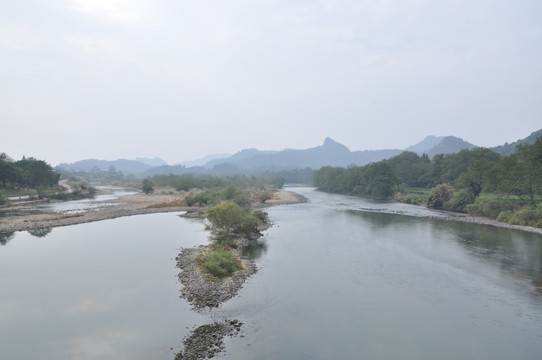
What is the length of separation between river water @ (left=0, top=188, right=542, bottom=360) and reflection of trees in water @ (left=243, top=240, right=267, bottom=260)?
14.8 inches

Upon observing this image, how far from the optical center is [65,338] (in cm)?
1466

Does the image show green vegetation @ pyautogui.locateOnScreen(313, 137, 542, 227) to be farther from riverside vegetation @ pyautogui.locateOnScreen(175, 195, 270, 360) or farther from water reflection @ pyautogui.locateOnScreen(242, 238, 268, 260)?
riverside vegetation @ pyautogui.locateOnScreen(175, 195, 270, 360)

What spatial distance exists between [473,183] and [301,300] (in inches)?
1983

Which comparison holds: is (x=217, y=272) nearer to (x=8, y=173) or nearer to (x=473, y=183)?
(x=473, y=183)

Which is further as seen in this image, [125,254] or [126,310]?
[125,254]

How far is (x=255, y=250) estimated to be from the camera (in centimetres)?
3027

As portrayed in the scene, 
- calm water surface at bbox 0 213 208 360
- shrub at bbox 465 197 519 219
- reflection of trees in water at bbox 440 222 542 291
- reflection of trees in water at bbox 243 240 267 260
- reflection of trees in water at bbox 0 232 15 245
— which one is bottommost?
calm water surface at bbox 0 213 208 360

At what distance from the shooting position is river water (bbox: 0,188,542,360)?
14.0m

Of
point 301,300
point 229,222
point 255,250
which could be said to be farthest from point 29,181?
point 301,300

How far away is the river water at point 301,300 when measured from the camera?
14.0 meters

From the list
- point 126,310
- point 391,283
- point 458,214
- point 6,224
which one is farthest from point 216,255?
point 458,214

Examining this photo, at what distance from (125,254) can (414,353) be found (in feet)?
78.7

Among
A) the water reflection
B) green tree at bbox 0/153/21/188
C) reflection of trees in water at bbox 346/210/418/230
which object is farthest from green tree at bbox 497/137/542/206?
green tree at bbox 0/153/21/188

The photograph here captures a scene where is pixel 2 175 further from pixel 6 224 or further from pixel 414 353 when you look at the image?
pixel 414 353
